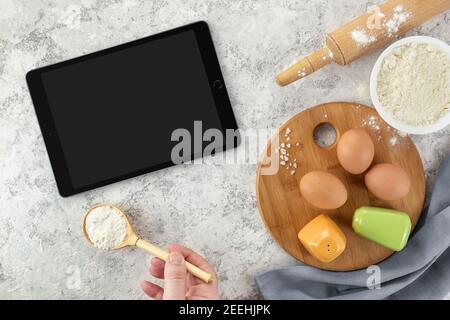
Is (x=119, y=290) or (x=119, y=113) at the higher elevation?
(x=119, y=113)

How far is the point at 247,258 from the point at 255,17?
0.45m

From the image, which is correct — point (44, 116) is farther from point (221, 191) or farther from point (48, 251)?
point (221, 191)

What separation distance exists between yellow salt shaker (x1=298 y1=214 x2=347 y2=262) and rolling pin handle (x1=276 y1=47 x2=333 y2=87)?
0.25 metres

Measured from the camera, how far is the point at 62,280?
0.83 metres

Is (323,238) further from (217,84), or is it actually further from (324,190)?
(217,84)

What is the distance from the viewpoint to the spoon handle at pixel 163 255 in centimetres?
73

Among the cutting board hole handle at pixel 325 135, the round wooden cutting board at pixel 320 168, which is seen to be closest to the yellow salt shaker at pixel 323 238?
the round wooden cutting board at pixel 320 168

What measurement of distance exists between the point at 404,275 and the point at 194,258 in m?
0.39

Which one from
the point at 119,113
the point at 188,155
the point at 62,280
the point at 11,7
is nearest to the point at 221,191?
the point at 188,155

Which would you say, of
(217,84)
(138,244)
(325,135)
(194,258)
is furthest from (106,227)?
(325,135)

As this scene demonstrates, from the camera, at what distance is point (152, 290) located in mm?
801

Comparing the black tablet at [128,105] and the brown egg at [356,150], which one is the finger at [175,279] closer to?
the black tablet at [128,105]

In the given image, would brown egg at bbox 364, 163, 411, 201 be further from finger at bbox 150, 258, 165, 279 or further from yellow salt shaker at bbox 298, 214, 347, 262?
finger at bbox 150, 258, 165, 279
